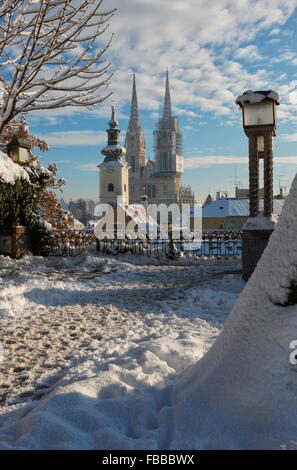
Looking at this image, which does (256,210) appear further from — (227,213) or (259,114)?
(227,213)

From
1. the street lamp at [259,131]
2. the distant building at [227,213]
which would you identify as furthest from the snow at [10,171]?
the distant building at [227,213]

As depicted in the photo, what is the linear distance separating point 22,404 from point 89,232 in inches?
490

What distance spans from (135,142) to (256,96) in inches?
5162

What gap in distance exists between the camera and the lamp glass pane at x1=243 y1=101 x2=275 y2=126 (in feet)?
22.5

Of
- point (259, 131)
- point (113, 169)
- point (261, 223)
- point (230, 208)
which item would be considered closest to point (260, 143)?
point (259, 131)

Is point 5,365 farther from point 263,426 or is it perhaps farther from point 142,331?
point 263,426

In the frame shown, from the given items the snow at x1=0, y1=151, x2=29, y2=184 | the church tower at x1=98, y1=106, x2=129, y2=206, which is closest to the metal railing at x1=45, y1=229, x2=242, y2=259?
the snow at x1=0, y1=151, x2=29, y2=184

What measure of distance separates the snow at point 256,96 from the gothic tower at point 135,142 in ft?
417

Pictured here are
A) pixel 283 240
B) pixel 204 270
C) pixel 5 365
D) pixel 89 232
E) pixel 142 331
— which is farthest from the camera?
pixel 89 232

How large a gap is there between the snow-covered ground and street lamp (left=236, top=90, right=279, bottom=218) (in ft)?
6.52

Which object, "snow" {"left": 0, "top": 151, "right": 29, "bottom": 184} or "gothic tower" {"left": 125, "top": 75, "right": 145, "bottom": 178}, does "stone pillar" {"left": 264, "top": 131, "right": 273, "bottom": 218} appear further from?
"gothic tower" {"left": 125, "top": 75, "right": 145, "bottom": 178}

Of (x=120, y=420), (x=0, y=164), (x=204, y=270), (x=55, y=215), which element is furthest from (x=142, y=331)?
(x=55, y=215)

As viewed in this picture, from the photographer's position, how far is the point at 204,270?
1025cm

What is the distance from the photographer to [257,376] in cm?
189
